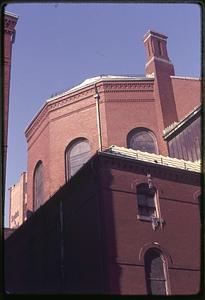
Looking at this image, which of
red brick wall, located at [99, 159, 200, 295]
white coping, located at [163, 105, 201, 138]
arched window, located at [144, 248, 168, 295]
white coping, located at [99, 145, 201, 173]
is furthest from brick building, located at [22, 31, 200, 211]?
arched window, located at [144, 248, 168, 295]

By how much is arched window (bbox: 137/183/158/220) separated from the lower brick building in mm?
37

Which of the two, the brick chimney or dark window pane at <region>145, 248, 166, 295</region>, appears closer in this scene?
dark window pane at <region>145, 248, 166, 295</region>

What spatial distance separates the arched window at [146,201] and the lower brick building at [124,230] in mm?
37

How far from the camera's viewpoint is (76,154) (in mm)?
22375

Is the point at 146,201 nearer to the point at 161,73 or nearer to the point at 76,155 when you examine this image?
the point at 76,155

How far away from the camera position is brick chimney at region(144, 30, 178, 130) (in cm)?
2258

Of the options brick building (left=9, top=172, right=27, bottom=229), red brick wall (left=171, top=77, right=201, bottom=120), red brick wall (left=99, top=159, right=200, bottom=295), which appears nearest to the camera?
red brick wall (left=99, top=159, right=200, bottom=295)

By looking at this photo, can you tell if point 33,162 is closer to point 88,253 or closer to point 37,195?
point 37,195

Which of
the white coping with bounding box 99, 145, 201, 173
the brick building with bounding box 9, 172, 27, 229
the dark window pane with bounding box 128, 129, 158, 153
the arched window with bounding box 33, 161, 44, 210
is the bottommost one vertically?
the white coping with bounding box 99, 145, 201, 173

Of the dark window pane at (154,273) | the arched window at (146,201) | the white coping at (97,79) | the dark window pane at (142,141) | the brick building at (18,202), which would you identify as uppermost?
the white coping at (97,79)

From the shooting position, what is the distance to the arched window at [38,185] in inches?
925

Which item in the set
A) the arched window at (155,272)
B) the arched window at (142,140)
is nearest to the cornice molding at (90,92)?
the arched window at (142,140)

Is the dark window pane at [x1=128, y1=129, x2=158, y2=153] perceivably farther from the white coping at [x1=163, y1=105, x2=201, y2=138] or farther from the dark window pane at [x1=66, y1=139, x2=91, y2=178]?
the dark window pane at [x1=66, y1=139, x2=91, y2=178]

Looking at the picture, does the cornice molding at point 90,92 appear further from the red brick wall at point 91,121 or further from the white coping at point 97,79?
the white coping at point 97,79
